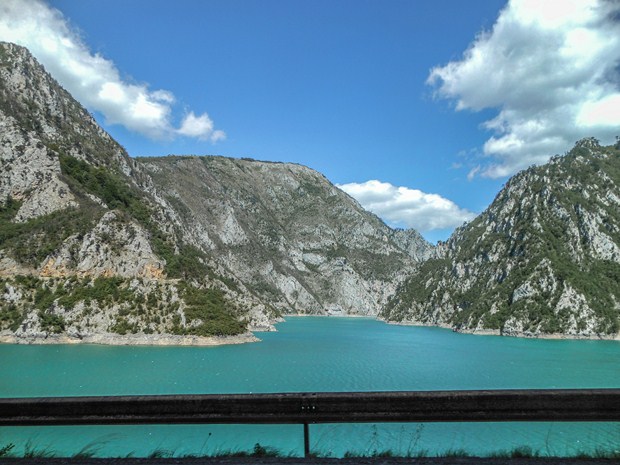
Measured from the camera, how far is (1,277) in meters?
103

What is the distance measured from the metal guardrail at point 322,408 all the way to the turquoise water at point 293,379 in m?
14.2

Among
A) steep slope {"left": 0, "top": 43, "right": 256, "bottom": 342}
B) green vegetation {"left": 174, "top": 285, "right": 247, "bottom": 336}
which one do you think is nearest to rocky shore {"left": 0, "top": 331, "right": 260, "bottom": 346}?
steep slope {"left": 0, "top": 43, "right": 256, "bottom": 342}


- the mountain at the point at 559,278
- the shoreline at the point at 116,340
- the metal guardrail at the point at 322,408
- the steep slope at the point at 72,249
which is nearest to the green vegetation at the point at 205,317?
the steep slope at the point at 72,249

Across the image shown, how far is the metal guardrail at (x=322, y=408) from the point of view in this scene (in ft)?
21.9

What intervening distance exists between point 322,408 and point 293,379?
53.2 metres

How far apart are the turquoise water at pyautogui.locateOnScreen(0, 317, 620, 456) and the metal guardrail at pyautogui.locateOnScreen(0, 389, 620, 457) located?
1424 centimetres

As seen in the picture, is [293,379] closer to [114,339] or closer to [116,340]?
[116,340]

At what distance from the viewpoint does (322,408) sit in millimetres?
6961

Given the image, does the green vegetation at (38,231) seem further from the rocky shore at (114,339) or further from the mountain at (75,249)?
the rocky shore at (114,339)

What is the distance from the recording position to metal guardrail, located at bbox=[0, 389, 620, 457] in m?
6.67

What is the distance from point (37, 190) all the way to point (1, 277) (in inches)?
1184

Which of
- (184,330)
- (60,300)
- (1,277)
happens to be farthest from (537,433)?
(1,277)

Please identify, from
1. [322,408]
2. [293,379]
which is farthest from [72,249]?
[322,408]

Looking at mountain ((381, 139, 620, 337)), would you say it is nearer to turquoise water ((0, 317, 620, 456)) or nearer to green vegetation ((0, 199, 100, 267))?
turquoise water ((0, 317, 620, 456))
